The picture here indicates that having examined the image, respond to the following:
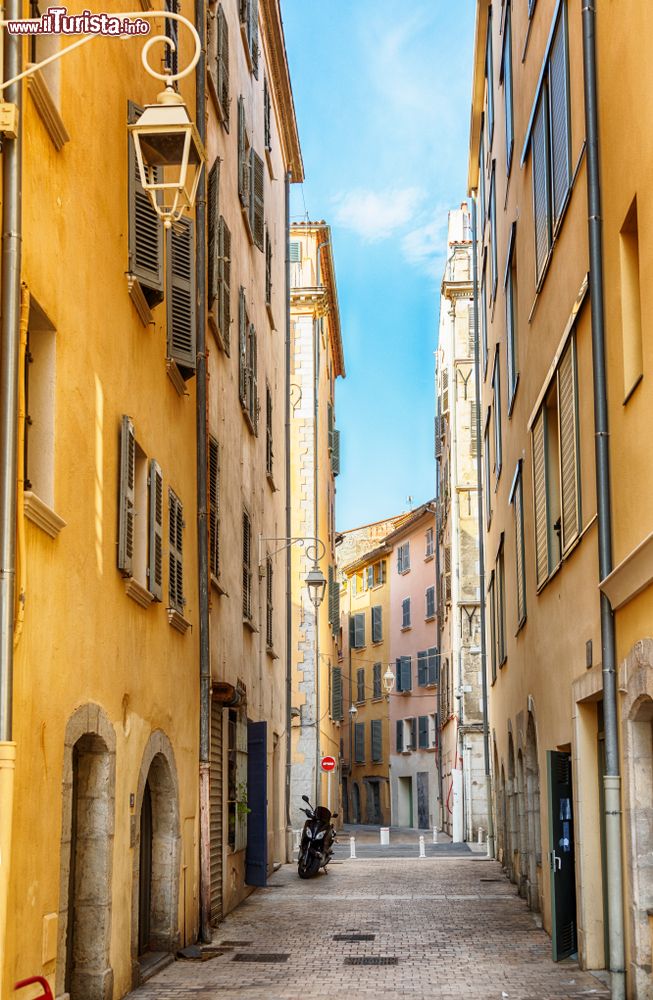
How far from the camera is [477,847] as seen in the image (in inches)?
1335

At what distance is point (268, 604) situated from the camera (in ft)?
81.3

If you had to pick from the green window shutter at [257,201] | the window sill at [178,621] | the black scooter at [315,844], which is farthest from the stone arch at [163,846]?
the green window shutter at [257,201]

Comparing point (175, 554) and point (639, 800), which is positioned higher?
point (175, 554)

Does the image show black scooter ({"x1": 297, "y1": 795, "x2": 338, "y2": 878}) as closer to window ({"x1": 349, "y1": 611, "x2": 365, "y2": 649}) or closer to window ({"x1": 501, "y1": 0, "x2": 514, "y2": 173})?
window ({"x1": 501, "y1": 0, "x2": 514, "y2": 173})

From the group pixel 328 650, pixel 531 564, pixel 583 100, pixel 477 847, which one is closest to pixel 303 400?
pixel 328 650

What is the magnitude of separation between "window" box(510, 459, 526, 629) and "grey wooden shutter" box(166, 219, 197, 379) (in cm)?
556

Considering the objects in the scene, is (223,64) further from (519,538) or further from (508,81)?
(519,538)

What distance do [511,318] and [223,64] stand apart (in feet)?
17.5

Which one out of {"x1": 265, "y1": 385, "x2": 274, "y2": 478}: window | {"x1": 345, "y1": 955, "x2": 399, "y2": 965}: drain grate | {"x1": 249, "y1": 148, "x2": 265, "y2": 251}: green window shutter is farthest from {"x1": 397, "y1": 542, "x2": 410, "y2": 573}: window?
{"x1": 345, "y1": 955, "x2": 399, "y2": 965}: drain grate

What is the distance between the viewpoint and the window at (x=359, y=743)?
65.0 metres

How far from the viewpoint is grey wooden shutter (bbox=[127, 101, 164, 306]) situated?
37.3 feet

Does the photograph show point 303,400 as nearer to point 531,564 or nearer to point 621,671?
point 531,564

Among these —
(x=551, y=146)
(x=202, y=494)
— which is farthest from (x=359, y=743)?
(x=551, y=146)

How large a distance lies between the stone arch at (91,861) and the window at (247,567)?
34.1 feet
